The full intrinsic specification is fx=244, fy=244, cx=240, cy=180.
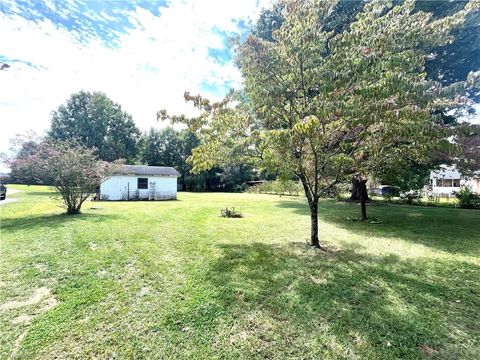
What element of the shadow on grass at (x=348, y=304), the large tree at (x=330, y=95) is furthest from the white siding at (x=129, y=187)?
the shadow on grass at (x=348, y=304)

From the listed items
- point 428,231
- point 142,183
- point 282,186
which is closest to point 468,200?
point 428,231

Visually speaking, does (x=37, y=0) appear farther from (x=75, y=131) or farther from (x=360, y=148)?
(x=75, y=131)

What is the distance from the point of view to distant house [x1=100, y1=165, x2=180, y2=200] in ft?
62.0

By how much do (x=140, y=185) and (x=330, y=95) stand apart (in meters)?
18.5

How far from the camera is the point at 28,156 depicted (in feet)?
31.9

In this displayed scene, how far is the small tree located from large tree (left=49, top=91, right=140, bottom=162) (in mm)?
23035

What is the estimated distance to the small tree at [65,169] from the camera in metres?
9.50

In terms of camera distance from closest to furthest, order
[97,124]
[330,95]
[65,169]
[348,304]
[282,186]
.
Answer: [348,304] → [330,95] → [282,186] → [65,169] → [97,124]

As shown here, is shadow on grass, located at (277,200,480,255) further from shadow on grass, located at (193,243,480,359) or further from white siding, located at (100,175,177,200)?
white siding, located at (100,175,177,200)

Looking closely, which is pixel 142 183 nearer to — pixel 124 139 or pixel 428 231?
pixel 124 139

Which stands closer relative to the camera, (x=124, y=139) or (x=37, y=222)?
(x=37, y=222)

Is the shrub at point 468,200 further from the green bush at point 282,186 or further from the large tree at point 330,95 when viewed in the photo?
the large tree at point 330,95

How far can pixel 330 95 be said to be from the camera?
14.6 feet

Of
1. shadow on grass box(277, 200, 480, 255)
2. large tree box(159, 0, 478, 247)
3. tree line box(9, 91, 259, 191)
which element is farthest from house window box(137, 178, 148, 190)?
large tree box(159, 0, 478, 247)
